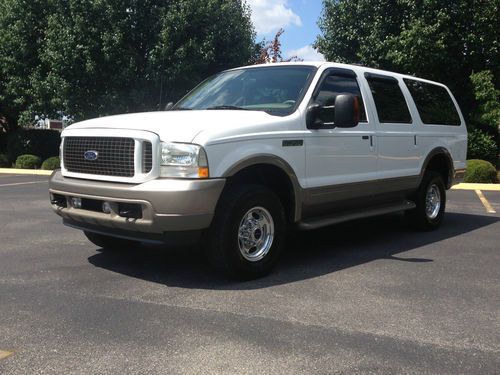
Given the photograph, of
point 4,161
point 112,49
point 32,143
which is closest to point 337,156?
point 112,49

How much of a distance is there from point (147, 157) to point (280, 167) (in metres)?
1.27

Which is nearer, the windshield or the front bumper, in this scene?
the front bumper

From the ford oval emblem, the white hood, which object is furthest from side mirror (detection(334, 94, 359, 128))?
the ford oval emblem

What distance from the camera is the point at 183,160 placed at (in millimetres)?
4375

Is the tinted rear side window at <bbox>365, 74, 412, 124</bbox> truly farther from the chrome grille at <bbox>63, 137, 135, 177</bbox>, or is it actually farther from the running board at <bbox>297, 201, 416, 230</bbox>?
the chrome grille at <bbox>63, 137, 135, 177</bbox>

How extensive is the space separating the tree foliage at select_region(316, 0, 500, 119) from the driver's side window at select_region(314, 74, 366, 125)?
37.8ft

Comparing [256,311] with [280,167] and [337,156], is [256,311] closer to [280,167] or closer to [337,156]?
[280,167]

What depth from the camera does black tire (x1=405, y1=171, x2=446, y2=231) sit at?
7.38 m

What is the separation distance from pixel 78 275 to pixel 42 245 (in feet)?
5.51

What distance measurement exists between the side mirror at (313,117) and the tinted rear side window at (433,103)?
245cm

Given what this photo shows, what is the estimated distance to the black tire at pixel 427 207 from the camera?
24.2ft

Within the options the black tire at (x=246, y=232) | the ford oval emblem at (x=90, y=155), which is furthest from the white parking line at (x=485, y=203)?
the ford oval emblem at (x=90, y=155)

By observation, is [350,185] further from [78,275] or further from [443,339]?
[78,275]

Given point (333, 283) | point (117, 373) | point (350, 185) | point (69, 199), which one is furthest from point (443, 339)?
point (69, 199)
